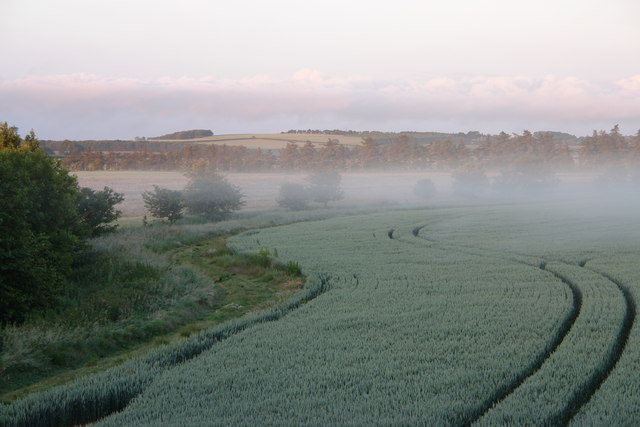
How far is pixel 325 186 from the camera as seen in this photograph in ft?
196

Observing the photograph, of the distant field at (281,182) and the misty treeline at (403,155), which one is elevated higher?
the misty treeline at (403,155)

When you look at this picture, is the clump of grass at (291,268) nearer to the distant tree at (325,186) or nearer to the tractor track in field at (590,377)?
the tractor track in field at (590,377)

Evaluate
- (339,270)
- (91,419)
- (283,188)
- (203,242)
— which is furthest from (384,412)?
(283,188)

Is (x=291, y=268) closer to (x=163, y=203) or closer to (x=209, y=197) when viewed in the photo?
(x=163, y=203)

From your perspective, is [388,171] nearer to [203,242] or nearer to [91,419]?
[203,242]

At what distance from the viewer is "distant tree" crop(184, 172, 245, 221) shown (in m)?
46.8

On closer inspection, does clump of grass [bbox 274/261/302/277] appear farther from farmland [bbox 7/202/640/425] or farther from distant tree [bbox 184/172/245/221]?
distant tree [bbox 184/172/245/221]

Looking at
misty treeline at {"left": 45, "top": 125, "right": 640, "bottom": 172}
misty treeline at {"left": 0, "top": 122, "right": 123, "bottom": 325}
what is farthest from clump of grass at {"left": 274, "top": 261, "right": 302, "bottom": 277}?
misty treeline at {"left": 45, "top": 125, "right": 640, "bottom": 172}

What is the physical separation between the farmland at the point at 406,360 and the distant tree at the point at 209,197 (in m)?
30.3

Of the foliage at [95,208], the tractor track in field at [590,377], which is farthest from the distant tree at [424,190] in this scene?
the tractor track in field at [590,377]

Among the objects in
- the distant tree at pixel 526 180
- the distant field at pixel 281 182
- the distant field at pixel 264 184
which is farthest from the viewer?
the distant tree at pixel 526 180

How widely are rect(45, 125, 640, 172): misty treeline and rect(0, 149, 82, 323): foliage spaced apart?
224 ft

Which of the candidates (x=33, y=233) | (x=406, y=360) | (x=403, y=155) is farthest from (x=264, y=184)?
(x=406, y=360)

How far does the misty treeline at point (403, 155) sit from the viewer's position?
88938 millimetres
